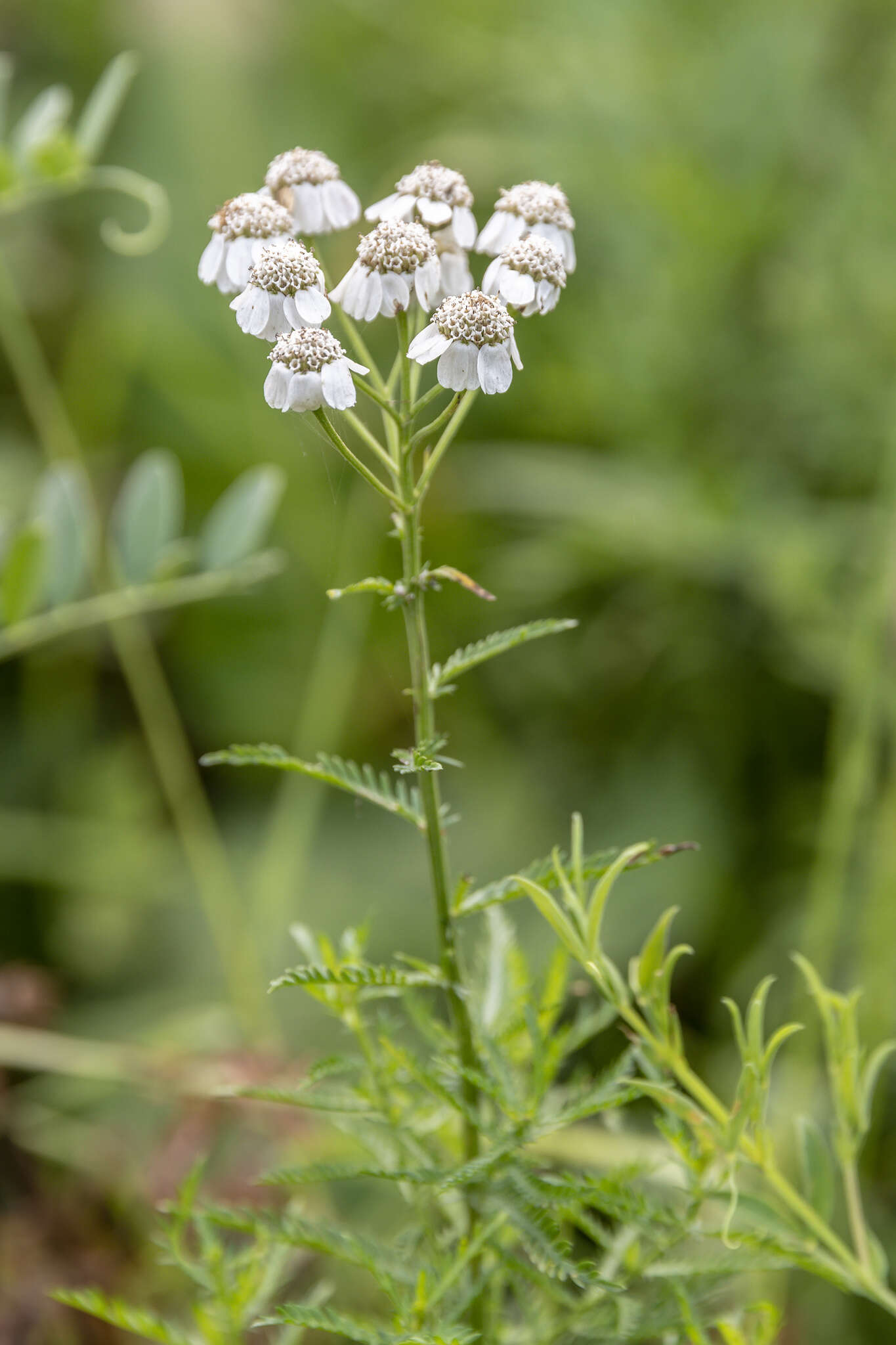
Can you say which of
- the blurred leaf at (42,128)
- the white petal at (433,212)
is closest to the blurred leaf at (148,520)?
the blurred leaf at (42,128)

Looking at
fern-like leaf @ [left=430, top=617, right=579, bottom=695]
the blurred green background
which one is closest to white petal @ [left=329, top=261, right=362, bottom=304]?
fern-like leaf @ [left=430, top=617, right=579, bottom=695]

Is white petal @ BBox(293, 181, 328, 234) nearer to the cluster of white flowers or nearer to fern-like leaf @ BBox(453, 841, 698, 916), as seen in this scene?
the cluster of white flowers

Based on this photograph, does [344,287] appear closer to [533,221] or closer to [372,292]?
[372,292]

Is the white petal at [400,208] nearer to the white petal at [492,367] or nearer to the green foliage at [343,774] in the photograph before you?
the white petal at [492,367]

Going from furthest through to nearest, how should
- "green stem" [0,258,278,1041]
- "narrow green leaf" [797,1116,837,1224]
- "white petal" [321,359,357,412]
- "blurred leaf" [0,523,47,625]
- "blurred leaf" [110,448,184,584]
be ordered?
"green stem" [0,258,278,1041] → "blurred leaf" [110,448,184,584] → "blurred leaf" [0,523,47,625] → "narrow green leaf" [797,1116,837,1224] → "white petal" [321,359,357,412]

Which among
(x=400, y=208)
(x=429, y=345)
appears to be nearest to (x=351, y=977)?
(x=429, y=345)

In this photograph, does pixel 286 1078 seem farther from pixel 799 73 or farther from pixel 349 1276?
pixel 799 73
